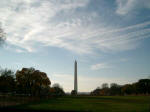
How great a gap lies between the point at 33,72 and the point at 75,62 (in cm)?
1787

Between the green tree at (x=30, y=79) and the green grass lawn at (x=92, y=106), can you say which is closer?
the green grass lawn at (x=92, y=106)

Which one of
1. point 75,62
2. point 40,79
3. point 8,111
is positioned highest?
point 75,62

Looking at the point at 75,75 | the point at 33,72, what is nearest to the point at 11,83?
the point at 33,72

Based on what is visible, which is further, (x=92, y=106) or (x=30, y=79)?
(x=30, y=79)

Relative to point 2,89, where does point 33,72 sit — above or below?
above

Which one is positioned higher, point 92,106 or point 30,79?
point 30,79

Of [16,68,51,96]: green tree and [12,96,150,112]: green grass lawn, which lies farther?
[16,68,51,96]: green tree

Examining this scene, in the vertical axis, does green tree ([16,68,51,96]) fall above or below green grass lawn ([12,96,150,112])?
above

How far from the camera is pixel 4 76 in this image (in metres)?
60.2

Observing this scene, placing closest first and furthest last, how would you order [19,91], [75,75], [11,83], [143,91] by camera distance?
[11,83] → [19,91] → [75,75] → [143,91]

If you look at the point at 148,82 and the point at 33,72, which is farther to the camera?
the point at 148,82

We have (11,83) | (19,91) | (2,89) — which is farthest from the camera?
(19,91)

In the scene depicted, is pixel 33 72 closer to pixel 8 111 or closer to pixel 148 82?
pixel 8 111

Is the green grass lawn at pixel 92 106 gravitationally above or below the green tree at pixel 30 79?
below
